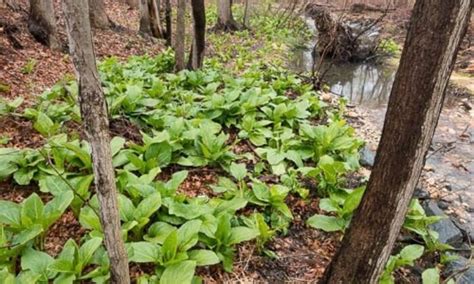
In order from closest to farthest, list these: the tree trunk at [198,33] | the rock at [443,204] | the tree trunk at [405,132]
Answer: the tree trunk at [405,132], the rock at [443,204], the tree trunk at [198,33]

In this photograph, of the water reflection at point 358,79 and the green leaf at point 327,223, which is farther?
the water reflection at point 358,79

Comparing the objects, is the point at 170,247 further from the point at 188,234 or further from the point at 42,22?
the point at 42,22

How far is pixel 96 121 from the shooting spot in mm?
1642

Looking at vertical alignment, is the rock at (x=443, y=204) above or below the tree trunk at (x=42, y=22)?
below

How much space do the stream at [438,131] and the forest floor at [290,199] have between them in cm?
1

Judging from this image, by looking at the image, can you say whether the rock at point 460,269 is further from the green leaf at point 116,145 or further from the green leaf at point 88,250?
the green leaf at point 116,145

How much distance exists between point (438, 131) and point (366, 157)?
2568 millimetres

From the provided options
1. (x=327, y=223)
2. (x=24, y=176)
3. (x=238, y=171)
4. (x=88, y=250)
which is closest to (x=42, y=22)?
(x=24, y=176)

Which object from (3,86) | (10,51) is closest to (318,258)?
(3,86)

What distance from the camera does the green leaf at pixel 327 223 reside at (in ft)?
9.66

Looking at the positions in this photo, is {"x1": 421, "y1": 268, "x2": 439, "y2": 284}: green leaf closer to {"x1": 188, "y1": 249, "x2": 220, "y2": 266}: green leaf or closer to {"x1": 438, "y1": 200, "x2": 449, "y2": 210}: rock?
{"x1": 188, "y1": 249, "x2": 220, "y2": 266}: green leaf

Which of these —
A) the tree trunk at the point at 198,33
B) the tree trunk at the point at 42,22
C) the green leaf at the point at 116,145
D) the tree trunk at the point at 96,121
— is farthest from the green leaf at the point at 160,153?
the tree trunk at the point at 42,22

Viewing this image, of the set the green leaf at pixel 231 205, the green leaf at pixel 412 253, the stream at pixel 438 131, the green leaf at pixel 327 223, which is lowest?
the stream at pixel 438 131

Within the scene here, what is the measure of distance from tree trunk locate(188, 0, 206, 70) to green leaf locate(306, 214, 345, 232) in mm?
4264
